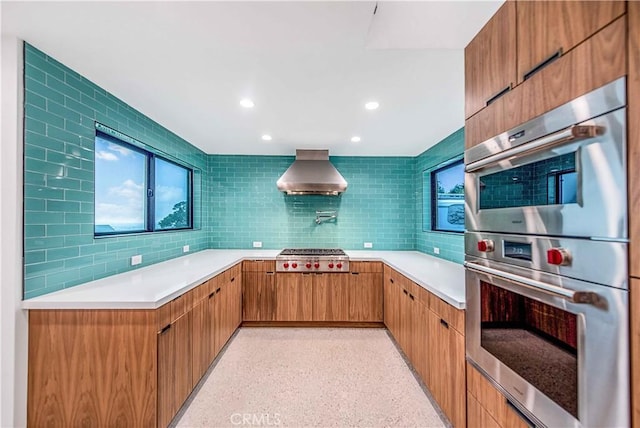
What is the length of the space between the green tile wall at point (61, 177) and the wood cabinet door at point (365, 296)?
242 cm

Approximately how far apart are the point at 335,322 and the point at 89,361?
251cm

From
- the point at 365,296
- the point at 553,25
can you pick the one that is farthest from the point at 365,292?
the point at 553,25

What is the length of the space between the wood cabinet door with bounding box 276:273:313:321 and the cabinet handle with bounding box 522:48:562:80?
2.87 m

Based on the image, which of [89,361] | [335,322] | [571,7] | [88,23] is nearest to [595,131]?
[571,7]

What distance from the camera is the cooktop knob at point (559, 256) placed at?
0.95 meters

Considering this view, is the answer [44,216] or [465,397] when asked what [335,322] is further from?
[44,216]

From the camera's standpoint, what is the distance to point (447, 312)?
1780 mm

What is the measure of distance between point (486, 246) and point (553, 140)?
0.57 metres

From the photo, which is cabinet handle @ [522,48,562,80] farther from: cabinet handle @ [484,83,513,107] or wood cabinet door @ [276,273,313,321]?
wood cabinet door @ [276,273,313,321]

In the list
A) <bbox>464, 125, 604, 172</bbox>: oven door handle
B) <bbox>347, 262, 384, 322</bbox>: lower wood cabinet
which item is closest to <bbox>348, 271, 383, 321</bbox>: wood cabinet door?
<bbox>347, 262, 384, 322</bbox>: lower wood cabinet

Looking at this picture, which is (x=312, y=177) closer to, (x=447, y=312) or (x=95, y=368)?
(x=447, y=312)

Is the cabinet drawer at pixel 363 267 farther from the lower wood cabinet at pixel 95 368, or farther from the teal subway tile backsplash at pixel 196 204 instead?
the lower wood cabinet at pixel 95 368

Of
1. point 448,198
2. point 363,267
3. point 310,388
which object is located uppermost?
point 448,198

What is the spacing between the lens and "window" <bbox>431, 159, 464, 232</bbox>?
10.2 feet
